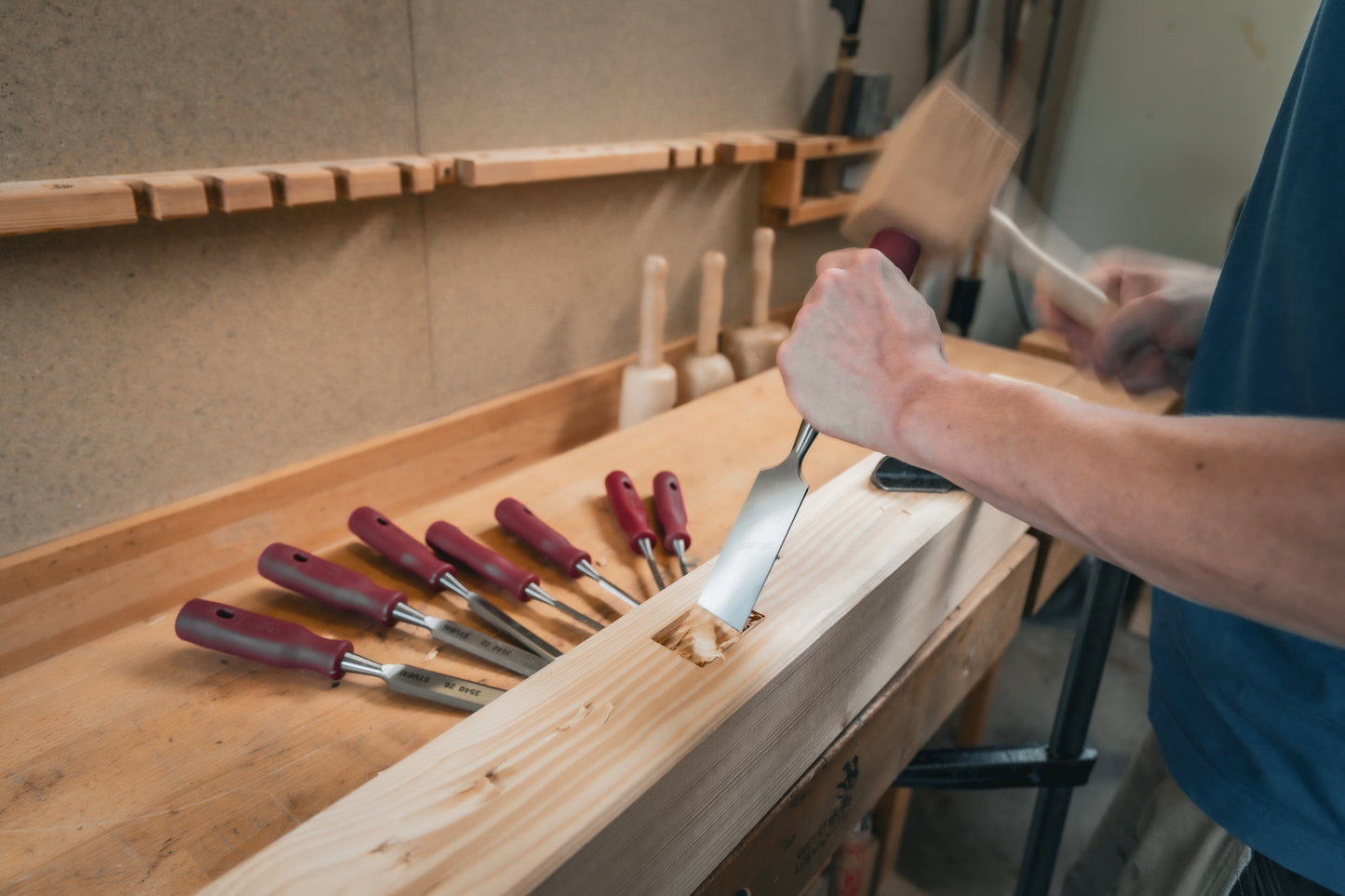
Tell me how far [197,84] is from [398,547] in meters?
0.49

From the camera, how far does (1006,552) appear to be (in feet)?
3.25

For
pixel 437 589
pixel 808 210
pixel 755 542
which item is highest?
pixel 808 210

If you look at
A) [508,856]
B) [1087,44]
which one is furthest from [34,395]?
[1087,44]

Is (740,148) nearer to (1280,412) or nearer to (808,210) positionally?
(808,210)

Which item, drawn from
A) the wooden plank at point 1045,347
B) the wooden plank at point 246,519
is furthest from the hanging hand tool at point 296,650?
the wooden plank at point 1045,347

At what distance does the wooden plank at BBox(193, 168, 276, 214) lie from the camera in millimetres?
777

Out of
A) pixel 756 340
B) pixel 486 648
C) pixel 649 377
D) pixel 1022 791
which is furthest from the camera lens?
pixel 1022 791

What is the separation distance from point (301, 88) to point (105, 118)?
0.19 metres

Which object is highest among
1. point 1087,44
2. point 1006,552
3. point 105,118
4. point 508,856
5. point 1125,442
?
point 1087,44

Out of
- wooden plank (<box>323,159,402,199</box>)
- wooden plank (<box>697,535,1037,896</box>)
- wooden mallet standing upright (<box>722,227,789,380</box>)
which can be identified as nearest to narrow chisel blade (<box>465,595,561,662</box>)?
wooden plank (<box>697,535,1037,896</box>)

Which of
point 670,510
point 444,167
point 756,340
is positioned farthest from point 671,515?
point 756,340

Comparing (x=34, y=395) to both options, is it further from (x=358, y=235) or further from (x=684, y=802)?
(x=684, y=802)

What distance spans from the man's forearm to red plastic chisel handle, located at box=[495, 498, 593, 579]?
435mm

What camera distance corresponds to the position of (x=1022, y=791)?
1777mm
